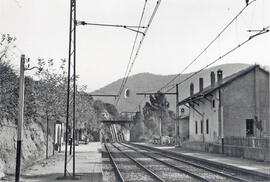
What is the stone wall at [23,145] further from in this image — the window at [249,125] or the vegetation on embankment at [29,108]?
the window at [249,125]

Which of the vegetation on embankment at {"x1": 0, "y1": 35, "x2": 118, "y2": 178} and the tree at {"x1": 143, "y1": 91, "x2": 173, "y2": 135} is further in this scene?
the tree at {"x1": 143, "y1": 91, "x2": 173, "y2": 135}

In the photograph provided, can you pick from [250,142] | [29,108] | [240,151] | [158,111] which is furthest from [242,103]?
[158,111]

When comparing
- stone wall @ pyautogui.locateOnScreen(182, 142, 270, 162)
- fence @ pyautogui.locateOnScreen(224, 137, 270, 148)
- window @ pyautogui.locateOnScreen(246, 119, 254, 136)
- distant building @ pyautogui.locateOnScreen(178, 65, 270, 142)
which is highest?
distant building @ pyautogui.locateOnScreen(178, 65, 270, 142)

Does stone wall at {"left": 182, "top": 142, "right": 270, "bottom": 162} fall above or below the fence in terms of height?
below

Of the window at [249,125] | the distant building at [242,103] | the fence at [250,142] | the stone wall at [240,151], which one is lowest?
the stone wall at [240,151]

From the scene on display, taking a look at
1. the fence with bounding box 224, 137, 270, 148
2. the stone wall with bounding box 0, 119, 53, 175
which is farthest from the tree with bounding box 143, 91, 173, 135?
the stone wall with bounding box 0, 119, 53, 175

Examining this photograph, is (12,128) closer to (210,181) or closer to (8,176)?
(8,176)

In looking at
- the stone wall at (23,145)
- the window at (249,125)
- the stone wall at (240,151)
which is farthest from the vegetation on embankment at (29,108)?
the window at (249,125)

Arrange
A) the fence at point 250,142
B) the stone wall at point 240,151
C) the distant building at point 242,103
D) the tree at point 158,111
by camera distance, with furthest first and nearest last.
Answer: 1. the tree at point 158,111
2. the distant building at point 242,103
3. the fence at point 250,142
4. the stone wall at point 240,151

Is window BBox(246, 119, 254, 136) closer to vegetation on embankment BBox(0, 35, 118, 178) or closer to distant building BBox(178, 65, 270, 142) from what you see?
distant building BBox(178, 65, 270, 142)

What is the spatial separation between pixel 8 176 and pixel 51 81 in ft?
44.4

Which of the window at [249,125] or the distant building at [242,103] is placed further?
the distant building at [242,103]

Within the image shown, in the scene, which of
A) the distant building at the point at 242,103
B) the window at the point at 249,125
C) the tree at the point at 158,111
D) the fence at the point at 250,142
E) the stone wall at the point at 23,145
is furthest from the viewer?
the tree at the point at 158,111

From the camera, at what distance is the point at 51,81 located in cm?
2819
